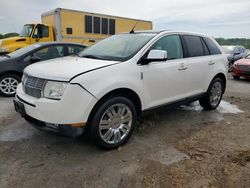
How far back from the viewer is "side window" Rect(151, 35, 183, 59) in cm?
407

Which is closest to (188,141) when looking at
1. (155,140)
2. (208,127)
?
(155,140)

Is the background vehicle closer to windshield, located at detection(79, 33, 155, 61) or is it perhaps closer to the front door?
the front door

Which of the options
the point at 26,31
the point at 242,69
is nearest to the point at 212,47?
the point at 242,69

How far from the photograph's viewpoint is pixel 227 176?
2.81m

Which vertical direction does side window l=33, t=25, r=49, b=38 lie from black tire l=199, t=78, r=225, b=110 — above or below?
above

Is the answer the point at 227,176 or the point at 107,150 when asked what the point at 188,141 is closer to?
the point at 227,176

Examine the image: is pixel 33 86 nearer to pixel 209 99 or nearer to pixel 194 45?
pixel 194 45

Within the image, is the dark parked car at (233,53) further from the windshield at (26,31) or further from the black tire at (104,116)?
the black tire at (104,116)

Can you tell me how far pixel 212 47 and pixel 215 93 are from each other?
3.44ft

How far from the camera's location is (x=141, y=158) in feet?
10.6

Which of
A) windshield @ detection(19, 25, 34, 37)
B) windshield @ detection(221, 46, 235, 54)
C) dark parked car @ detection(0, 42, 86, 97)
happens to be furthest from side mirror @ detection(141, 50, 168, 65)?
windshield @ detection(221, 46, 235, 54)

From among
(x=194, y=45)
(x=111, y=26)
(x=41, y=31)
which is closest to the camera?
(x=194, y=45)

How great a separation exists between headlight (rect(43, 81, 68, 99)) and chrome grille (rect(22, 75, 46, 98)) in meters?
0.10

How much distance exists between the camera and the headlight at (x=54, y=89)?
9.52 feet
